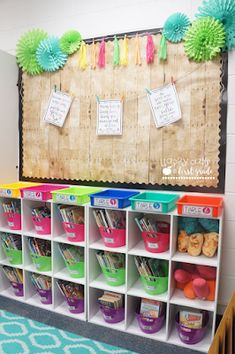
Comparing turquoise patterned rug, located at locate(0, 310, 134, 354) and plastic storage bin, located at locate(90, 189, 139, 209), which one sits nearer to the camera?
turquoise patterned rug, located at locate(0, 310, 134, 354)

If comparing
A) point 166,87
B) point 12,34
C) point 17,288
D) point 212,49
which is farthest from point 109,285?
point 12,34

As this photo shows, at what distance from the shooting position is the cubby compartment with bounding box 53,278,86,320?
2066 mm

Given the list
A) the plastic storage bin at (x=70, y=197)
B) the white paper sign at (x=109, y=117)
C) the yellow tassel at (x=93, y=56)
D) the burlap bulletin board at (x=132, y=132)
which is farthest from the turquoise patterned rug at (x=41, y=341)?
the yellow tassel at (x=93, y=56)

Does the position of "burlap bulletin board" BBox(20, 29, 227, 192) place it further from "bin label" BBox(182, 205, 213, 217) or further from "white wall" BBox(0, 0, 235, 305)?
"bin label" BBox(182, 205, 213, 217)

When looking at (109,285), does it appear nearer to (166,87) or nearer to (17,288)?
(17,288)

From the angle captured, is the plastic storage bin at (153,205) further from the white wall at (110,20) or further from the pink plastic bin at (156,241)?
the white wall at (110,20)

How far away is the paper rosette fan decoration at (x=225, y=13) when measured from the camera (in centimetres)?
175

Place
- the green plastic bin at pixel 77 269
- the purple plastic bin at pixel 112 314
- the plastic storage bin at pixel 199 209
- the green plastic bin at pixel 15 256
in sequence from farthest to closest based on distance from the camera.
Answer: the green plastic bin at pixel 15 256 → the green plastic bin at pixel 77 269 → the purple plastic bin at pixel 112 314 → the plastic storage bin at pixel 199 209

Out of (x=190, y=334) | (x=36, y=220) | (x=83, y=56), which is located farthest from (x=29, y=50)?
(x=190, y=334)

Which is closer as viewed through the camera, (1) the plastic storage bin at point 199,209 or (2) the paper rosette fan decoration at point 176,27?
(1) the plastic storage bin at point 199,209

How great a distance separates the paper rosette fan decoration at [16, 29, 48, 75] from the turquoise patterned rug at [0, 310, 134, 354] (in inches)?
75.0

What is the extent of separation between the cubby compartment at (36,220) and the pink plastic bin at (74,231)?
0.18 metres

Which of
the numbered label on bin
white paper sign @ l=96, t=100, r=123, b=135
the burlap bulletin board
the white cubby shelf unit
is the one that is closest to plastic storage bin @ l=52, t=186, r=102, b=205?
the white cubby shelf unit

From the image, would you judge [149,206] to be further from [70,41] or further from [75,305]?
[70,41]
